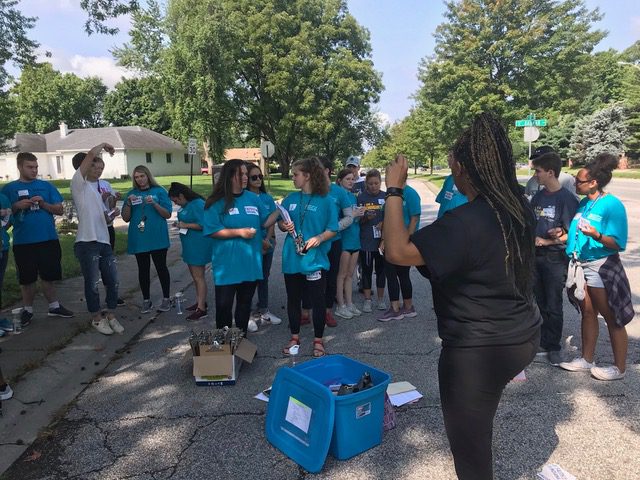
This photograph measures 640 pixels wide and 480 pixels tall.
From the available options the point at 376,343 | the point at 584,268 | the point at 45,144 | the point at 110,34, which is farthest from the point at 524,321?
the point at 45,144

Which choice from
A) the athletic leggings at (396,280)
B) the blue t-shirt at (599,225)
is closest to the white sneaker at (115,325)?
the athletic leggings at (396,280)

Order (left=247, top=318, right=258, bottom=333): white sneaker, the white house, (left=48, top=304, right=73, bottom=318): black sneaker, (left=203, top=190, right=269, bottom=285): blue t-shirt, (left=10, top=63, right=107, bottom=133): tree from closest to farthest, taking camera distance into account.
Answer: (left=203, top=190, right=269, bottom=285): blue t-shirt
(left=247, top=318, right=258, bottom=333): white sneaker
(left=48, top=304, right=73, bottom=318): black sneaker
the white house
(left=10, top=63, right=107, bottom=133): tree

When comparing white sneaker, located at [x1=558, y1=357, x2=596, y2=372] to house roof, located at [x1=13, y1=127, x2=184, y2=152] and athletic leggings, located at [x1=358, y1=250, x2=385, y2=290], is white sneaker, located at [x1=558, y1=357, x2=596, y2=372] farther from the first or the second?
house roof, located at [x1=13, y1=127, x2=184, y2=152]

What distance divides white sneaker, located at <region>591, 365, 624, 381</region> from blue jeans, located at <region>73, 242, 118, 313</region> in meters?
4.93

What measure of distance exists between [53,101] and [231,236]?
75.1 meters

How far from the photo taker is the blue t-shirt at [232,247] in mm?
4582

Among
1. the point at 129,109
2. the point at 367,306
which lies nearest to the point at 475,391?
the point at 367,306

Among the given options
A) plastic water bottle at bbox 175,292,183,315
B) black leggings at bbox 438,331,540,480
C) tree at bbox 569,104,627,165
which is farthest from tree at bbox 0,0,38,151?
tree at bbox 569,104,627,165

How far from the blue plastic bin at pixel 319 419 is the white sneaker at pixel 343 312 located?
267 centimetres

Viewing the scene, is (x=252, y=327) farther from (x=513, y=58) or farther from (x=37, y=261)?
(x=513, y=58)

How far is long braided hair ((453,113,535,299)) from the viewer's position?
6.53 feet

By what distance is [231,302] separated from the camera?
4.67 m

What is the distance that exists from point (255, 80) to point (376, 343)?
38.5 metres

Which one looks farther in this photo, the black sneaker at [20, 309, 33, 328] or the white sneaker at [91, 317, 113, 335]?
the black sneaker at [20, 309, 33, 328]
